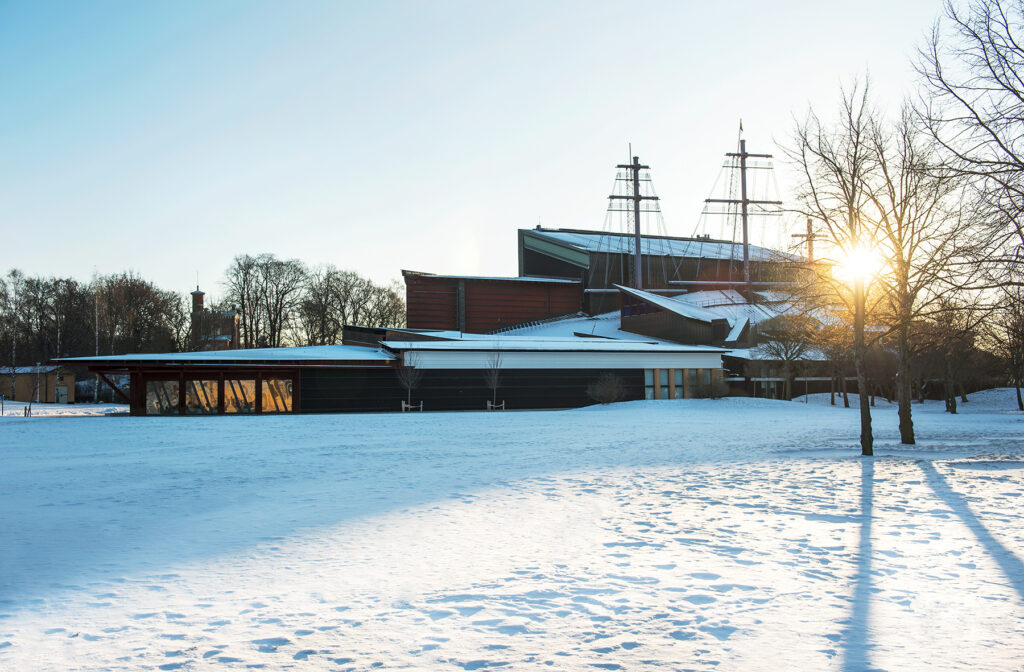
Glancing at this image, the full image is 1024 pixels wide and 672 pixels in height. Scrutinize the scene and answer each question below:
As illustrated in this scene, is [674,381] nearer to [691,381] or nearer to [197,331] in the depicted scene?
[691,381]

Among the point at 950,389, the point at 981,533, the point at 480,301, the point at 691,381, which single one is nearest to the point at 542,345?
the point at 691,381

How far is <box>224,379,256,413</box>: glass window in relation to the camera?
34594mm

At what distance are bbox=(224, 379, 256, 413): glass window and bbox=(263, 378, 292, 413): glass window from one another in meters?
0.67

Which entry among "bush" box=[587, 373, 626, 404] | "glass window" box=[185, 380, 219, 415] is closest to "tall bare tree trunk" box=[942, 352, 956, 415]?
"bush" box=[587, 373, 626, 404]

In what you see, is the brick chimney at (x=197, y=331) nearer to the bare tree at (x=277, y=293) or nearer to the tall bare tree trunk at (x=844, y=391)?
the bare tree at (x=277, y=293)

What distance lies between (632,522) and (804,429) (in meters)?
16.3

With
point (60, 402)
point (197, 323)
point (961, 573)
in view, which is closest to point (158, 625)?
point (961, 573)

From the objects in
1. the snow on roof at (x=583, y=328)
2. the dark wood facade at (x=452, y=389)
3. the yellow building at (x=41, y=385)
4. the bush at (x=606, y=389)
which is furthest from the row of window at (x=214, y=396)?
the yellow building at (x=41, y=385)

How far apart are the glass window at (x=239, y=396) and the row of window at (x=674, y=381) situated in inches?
776

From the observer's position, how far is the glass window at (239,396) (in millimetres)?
34594

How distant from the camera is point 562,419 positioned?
89.8 ft

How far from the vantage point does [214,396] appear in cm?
3462

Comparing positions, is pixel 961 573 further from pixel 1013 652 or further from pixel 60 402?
pixel 60 402

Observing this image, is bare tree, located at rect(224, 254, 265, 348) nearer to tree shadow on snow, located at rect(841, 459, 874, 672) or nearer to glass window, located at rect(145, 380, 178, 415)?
glass window, located at rect(145, 380, 178, 415)
